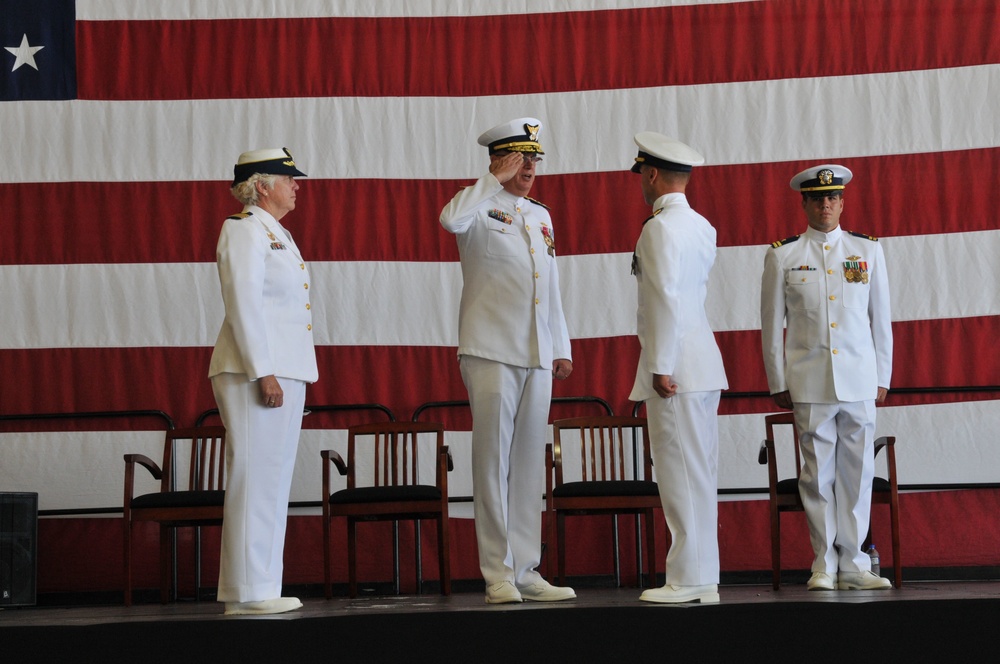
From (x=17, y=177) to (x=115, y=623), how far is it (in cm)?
337

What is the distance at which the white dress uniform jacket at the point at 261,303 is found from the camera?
136 inches

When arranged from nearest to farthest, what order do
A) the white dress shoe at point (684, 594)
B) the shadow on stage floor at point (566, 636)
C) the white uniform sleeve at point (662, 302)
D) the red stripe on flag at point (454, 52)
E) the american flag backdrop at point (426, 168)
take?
the shadow on stage floor at point (566, 636) → the white dress shoe at point (684, 594) → the white uniform sleeve at point (662, 302) → the american flag backdrop at point (426, 168) → the red stripe on flag at point (454, 52)

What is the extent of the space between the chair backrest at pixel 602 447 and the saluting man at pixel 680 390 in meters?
1.22

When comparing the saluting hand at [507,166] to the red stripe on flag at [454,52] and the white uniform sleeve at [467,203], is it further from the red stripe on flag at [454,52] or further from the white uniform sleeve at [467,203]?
the red stripe on flag at [454,52]

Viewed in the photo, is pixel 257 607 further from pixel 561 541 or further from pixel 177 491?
pixel 561 541

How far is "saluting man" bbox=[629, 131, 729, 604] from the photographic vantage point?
132 inches

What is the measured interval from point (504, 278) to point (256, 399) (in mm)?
870

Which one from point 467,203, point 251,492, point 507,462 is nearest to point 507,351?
point 507,462

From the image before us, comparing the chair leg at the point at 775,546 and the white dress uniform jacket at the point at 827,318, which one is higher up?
the white dress uniform jacket at the point at 827,318

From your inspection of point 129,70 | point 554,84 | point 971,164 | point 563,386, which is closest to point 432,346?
point 563,386

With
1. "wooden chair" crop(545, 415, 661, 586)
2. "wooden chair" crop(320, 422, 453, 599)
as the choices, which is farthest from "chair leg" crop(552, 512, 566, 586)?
"wooden chair" crop(320, 422, 453, 599)

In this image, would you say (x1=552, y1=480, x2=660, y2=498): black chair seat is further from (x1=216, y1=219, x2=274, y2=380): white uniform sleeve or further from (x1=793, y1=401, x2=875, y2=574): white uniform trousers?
(x1=216, y1=219, x2=274, y2=380): white uniform sleeve

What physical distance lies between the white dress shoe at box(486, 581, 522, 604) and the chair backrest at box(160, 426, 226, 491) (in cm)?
165

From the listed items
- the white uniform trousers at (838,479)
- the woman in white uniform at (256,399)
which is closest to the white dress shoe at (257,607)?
the woman in white uniform at (256,399)
